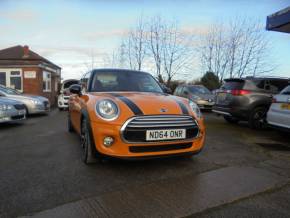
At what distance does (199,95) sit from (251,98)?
5.84 m

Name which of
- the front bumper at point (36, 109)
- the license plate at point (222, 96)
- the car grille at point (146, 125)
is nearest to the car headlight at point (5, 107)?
the front bumper at point (36, 109)

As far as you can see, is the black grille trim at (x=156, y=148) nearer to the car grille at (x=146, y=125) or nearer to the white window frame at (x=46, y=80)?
the car grille at (x=146, y=125)

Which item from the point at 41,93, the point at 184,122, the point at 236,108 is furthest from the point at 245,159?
the point at 41,93

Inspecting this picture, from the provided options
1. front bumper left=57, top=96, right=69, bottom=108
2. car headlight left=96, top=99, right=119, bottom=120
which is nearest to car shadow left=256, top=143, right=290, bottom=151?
car headlight left=96, top=99, right=119, bottom=120

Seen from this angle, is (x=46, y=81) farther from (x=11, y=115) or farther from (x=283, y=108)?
(x=283, y=108)

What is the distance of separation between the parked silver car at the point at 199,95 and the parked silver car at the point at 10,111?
26.7 feet

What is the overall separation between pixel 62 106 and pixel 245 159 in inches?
461

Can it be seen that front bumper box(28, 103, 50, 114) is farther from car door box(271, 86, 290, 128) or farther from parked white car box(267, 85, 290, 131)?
car door box(271, 86, 290, 128)

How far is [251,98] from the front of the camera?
7.32 meters

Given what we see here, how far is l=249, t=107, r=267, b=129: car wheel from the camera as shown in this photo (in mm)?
7383

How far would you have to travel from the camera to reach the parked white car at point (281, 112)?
531cm

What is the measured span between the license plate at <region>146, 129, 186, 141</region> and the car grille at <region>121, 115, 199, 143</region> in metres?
0.04

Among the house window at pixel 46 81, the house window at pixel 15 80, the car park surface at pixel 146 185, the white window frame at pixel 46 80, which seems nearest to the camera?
the car park surface at pixel 146 185

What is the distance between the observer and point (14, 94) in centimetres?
1059
